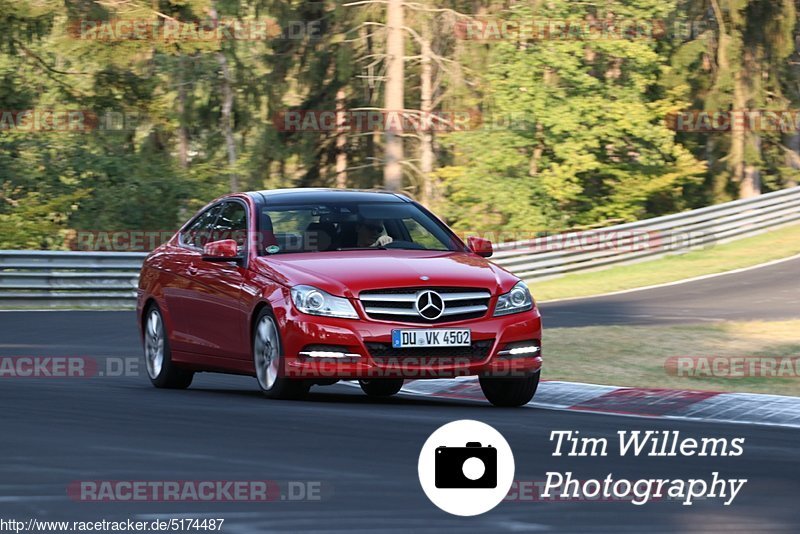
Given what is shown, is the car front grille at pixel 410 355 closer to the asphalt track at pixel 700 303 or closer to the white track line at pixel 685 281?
the asphalt track at pixel 700 303

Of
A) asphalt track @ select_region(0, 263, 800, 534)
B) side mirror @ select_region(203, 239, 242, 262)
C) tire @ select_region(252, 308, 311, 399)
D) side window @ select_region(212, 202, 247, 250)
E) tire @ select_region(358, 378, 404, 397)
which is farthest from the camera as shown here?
tire @ select_region(358, 378, 404, 397)

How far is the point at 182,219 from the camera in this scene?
40.3 m

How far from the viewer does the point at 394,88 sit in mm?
38219

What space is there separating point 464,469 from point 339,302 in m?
3.84

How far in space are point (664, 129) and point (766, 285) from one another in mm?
11423

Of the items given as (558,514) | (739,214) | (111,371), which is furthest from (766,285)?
(558,514)

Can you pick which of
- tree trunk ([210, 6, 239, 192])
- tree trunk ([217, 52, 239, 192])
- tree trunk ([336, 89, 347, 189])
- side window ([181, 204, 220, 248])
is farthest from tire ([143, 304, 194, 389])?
tree trunk ([217, 52, 239, 192])

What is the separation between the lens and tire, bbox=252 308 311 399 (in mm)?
11398

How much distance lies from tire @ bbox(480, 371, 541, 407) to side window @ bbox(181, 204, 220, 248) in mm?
2789

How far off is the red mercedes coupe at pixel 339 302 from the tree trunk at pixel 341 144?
97.3 ft

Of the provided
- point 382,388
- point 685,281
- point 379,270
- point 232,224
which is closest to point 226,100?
point 685,281

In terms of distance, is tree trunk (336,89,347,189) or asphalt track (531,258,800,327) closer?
asphalt track (531,258,800,327)

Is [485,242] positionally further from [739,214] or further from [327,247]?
[739,214]

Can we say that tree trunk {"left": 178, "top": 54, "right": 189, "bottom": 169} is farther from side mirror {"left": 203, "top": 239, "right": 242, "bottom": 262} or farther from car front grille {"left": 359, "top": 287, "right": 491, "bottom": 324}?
car front grille {"left": 359, "top": 287, "right": 491, "bottom": 324}
